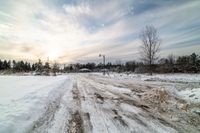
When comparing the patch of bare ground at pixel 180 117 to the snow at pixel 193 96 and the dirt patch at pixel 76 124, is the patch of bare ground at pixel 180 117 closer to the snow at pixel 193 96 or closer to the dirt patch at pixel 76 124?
the snow at pixel 193 96

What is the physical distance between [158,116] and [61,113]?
380 cm

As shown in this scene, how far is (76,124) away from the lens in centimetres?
541

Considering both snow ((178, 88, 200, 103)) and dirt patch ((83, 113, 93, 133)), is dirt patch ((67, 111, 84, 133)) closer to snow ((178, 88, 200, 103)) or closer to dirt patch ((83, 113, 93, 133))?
dirt patch ((83, 113, 93, 133))

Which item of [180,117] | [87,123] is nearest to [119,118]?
[87,123]

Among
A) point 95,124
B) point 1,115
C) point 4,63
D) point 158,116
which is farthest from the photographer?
point 4,63

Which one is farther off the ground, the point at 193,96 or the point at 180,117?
the point at 193,96

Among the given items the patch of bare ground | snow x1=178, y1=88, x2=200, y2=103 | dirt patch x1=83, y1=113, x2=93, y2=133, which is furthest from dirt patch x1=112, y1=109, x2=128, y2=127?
snow x1=178, y1=88, x2=200, y2=103

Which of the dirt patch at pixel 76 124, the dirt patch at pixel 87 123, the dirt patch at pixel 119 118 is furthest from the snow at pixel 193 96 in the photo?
the dirt patch at pixel 76 124

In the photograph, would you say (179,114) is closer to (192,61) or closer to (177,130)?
(177,130)

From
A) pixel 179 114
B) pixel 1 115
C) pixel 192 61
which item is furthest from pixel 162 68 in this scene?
pixel 1 115

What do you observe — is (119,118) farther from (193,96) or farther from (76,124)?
(193,96)

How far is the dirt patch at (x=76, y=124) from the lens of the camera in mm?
4873

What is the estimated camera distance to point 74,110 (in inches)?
289

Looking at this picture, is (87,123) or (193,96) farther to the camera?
(193,96)
